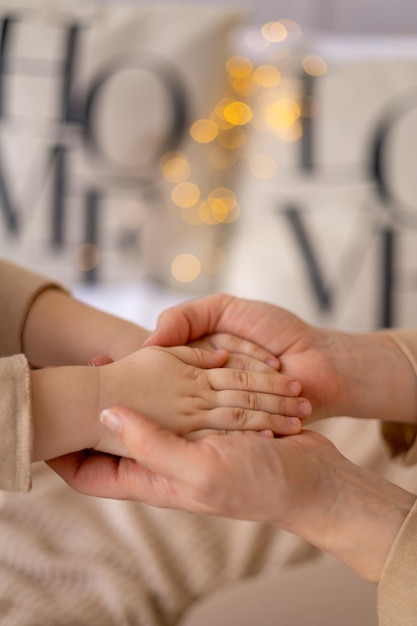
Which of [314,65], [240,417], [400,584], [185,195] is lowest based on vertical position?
[400,584]

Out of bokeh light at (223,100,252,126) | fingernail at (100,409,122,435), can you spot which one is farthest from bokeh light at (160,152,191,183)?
fingernail at (100,409,122,435)

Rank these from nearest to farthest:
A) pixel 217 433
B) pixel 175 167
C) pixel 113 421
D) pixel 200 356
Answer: pixel 113 421, pixel 217 433, pixel 200 356, pixel 175 167

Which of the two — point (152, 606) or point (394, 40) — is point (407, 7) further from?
point (152, 606)

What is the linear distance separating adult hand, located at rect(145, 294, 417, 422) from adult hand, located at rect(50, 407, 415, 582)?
13 centimetres

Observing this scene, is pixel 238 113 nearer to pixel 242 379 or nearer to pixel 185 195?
pixel 185 195

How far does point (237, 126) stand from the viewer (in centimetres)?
158

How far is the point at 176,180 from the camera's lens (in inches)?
59.6

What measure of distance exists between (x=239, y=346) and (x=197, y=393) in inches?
6.0

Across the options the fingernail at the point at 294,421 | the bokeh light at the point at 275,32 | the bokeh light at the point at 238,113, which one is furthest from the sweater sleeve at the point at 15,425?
the bokeh light at the point at 275,32

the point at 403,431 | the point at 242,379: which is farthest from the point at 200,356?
the point at 403,431

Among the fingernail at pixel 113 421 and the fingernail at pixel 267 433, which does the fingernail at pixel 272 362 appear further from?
the fingernail at pixel 113 421

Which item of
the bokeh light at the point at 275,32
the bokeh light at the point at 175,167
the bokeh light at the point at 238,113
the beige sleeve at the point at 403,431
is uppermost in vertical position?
the bokeh light at the point at 275,32

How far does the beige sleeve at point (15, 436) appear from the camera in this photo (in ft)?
2.19

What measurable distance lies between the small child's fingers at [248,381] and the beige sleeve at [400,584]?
20 cm
